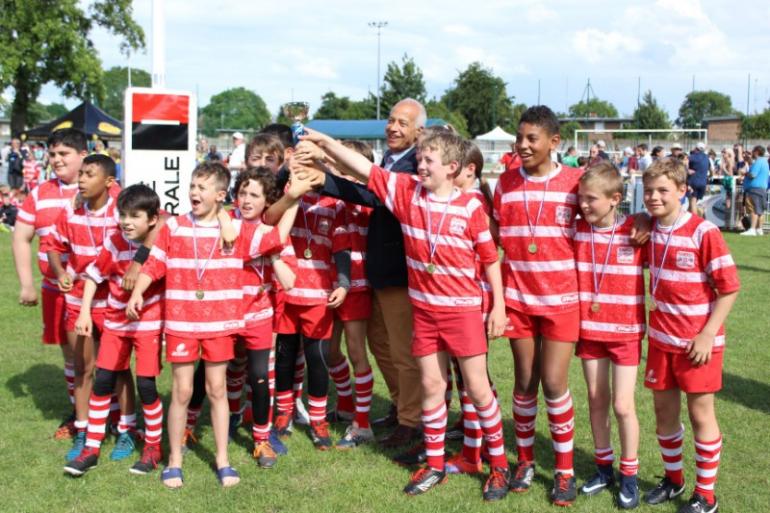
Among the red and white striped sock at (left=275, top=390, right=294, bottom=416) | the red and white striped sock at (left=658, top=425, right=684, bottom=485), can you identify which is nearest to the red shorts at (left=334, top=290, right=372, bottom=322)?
the red and white striped sock at (left=275, top=390, right=294, bottom=416)

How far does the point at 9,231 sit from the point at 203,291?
564 inches

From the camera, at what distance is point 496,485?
13.7 ft

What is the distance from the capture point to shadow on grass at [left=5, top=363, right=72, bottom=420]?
5602 millimetres

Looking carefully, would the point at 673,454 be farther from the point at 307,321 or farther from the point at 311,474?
the point at 307,321

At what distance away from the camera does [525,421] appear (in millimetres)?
4301

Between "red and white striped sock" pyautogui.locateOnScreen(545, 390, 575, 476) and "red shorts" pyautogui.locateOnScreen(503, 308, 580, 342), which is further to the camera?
"red and white striped sock" pyautogui.locateOnScreen(545, 390, 575, 476)

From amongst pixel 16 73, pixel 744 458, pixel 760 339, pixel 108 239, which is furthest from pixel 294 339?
pixel 16 73

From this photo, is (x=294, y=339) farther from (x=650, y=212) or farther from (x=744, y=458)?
(x=744, y=458)

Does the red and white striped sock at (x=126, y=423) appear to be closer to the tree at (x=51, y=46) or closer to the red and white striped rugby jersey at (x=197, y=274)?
the red and white striped rugby jersey at (x=197, y=274)

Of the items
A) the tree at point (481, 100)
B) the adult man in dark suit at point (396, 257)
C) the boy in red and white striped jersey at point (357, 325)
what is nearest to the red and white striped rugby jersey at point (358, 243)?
the boy in red and white striped jersey at point (357, 325)

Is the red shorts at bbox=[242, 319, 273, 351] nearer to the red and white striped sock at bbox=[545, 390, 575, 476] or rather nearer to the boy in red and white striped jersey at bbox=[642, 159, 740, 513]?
the red and white striped sock at bbox=[545, 390, 575, 476]

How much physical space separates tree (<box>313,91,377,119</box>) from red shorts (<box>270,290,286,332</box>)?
57457 millimetres

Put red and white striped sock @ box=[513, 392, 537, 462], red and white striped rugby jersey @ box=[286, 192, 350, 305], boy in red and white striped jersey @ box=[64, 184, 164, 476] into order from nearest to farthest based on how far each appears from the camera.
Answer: red and white striped sock @ box=[513, 392, 537, 462] < boy in red and white striped jersey @ box=[64, 184, 164, 476] < red and white striped rugby jersey @ box=[286, 192, 350, 305]

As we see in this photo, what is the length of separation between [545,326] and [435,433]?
0.86 m
